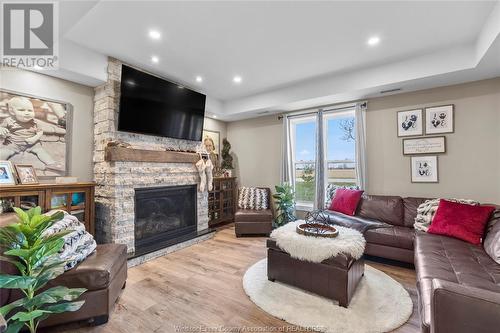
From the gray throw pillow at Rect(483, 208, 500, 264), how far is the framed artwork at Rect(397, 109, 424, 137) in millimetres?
1496

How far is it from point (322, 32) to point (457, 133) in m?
2.60

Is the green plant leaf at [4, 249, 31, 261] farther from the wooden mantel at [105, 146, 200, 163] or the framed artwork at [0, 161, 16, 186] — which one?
the wooden mantel at [105, 146, 200, 163]

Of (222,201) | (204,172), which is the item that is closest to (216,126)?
(204,172)

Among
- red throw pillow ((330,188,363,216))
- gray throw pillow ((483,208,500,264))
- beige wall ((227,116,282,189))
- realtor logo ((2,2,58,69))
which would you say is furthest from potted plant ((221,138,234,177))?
gray throw pillow ((483,208,500,264))

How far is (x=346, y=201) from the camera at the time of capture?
372 cm

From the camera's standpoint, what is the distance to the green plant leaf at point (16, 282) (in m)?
1.30

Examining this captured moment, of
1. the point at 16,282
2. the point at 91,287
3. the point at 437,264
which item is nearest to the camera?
the point at 16,282

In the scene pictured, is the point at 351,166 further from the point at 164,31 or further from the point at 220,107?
the point at 164,31

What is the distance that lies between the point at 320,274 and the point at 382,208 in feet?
6.36

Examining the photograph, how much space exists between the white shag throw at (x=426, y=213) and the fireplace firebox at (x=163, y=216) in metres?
3.48

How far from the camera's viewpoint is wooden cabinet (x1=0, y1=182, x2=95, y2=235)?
→ 239 centimetres

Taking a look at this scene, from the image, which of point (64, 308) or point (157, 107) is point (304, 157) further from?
point (64, 308)

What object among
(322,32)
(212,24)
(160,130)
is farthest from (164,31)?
(322,32)

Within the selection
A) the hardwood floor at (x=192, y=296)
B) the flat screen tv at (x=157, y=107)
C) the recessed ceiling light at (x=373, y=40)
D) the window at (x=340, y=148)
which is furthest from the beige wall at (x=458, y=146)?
the flat screen tv at (x=157, y=107)
